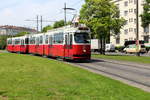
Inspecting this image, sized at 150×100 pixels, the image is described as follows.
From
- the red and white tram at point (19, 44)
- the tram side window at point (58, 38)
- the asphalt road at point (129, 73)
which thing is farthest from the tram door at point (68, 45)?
the red and white tram at point (19, 44)

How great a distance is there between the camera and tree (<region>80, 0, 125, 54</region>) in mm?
45125

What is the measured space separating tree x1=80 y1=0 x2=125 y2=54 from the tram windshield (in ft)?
55.8

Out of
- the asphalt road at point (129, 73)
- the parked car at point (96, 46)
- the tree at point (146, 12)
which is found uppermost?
the tree at point (146, 12)

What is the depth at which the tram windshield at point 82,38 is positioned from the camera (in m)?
27.4

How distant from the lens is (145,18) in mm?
66312

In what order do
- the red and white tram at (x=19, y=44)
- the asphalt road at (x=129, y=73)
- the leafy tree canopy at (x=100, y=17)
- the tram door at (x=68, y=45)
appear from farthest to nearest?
the red and white tram at (x=19, y=44), the leafy tree canopy at (x=100, y=17), the tram door at (x=68, y=45), the asphalt road at (x=129, y=73)

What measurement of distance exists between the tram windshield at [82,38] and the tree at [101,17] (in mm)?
17008

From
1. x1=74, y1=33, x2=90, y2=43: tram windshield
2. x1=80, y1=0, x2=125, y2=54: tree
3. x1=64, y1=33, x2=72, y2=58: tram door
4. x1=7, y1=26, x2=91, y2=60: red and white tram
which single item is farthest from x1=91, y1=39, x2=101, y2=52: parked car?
x1=74, y1=33, x2=90, y2=43: tram windshield

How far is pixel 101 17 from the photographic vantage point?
45938 millimetres

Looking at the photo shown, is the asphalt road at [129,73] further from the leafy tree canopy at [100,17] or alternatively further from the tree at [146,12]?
the tree at [146,12]

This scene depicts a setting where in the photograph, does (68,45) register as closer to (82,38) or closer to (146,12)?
(82,38)

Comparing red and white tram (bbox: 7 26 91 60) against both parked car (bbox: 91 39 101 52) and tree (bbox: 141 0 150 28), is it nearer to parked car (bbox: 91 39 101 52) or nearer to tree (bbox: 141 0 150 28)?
tree (bbox: 141 0 150 28)

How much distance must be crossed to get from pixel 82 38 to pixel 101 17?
18.9 metres

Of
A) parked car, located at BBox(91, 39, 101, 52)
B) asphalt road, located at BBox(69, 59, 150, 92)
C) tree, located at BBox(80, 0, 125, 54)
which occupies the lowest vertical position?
asphalt road, located at BBox(69, 59, 150, 92)
